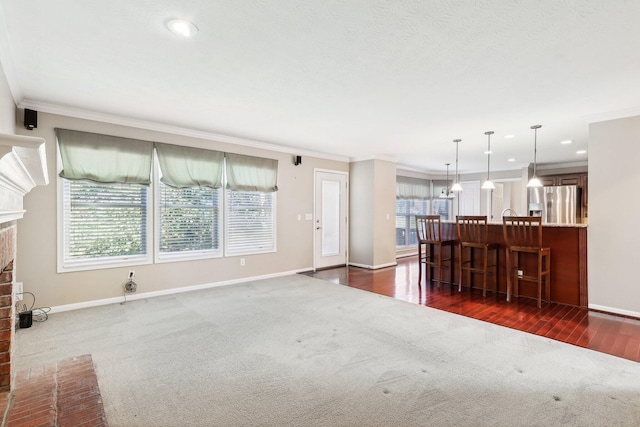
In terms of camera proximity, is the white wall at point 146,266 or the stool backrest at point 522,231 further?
the stool backrest at point 522,231

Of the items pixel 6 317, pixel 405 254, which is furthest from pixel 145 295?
pixel 405 254

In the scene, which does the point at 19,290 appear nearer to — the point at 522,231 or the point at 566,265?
the point at 522,231

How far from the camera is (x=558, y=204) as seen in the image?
7309 mm

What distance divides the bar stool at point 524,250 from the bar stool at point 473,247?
10.9 inches

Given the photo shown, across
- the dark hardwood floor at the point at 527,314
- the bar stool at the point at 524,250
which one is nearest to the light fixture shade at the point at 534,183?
the bar stool at the point at 524,250

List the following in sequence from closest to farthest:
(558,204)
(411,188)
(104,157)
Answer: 1. (104,157)
2. (558,204)
3. (411,188)

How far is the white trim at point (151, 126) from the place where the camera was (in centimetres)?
369

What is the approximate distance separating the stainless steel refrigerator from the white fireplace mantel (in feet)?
27.8

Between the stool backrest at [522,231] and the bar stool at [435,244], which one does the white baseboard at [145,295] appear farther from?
the stool backrest at [522,231]

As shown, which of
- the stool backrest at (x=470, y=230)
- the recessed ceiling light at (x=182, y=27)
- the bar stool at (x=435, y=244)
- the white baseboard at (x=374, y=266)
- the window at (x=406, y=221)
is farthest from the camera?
the window at (x=406, y=221)

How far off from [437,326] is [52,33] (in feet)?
13.7

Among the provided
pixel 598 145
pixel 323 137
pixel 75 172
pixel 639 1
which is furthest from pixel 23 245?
pixel 598 145

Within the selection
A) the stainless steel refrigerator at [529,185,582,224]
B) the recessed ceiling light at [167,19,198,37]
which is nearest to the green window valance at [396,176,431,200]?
the stainless steel refrigerator at [529,185,582,224]

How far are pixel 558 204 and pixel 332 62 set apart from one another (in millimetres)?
7246
